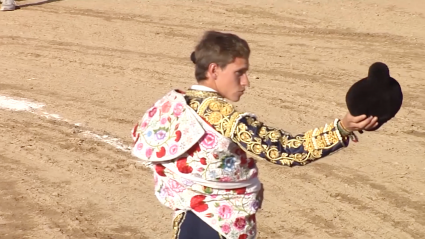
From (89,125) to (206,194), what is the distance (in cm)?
532

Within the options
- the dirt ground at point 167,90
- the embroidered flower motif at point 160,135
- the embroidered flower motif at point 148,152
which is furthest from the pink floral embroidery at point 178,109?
the dirt ground at point 167,90

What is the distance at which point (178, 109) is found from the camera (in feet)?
13.6

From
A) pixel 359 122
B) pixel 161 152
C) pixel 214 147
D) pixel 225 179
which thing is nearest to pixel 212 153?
pixel 214 147

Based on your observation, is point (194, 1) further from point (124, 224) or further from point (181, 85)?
point (124, 224)

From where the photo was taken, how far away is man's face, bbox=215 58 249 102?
4.09 metres

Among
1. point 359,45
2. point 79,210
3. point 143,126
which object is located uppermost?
point 143,126

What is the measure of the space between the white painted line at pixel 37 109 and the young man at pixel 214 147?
448 centimetres

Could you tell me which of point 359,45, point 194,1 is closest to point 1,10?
point 194,1

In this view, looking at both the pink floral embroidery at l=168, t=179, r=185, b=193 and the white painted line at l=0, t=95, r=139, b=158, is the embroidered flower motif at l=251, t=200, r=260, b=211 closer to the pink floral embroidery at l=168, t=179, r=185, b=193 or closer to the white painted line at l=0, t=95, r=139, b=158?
the pink floral embroidery at l=168, t=179, r=185, b=193

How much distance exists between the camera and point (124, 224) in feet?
23.0

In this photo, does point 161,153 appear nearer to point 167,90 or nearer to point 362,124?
point 362,124

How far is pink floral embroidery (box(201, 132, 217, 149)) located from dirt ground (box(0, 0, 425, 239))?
2849 millimetres

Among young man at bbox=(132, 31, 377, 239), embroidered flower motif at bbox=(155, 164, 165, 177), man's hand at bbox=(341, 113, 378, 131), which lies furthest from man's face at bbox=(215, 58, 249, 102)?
man's hand at bbox=(341, 113, 378, 131)

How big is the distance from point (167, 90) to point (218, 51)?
6.40m
